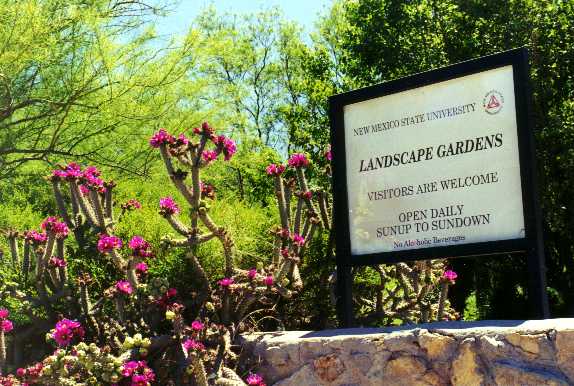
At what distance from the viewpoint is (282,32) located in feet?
100

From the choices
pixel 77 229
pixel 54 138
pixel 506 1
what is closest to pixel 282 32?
pixel 506 1

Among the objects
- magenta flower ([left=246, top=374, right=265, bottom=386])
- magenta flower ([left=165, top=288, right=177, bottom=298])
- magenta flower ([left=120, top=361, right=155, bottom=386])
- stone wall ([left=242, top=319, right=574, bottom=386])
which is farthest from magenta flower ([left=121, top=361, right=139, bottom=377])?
stone wall ([left=242, top=319, right=574, bottom=386])

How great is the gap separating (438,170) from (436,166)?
0.03 m

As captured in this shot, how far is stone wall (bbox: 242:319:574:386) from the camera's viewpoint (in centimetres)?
474

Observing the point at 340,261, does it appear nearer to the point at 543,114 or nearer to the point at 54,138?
the point at 54,138

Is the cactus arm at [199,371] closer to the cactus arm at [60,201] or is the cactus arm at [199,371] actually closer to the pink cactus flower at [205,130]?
the pink cactus flower at [205,130]

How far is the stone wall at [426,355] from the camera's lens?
15.6 feet

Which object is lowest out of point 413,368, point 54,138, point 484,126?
point 413,368

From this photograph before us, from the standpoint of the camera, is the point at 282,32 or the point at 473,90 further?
the point at 282,32

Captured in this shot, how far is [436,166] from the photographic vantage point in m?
5.99

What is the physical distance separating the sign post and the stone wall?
0.65 metres

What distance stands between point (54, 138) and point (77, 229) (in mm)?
5229

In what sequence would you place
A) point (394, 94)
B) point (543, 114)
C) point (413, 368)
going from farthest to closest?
1. point (543, 114)
2. point (394, 94)
3. point (413, 368)

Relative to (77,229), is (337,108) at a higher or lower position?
higher
